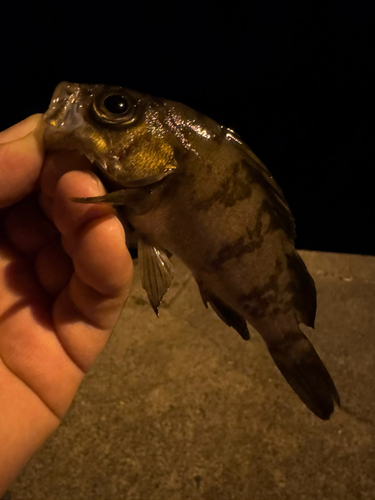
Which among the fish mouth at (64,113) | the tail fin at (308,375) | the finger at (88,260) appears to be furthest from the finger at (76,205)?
the tail fin at (308,375)

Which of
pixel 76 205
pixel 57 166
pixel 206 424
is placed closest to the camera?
pixel 76 205

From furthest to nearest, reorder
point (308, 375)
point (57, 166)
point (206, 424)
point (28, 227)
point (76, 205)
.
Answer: point (206, 424) → point (308, 375) → point (28, 227) → point (57, 166) → point (76, 205)

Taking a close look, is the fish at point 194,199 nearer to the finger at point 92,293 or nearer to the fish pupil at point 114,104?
the fish pupil at point 114,104

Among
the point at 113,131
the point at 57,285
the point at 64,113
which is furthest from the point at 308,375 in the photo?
the point at 64,113

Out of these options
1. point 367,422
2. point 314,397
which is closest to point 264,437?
point 367,422

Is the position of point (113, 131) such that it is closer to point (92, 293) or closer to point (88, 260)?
point (88, 260)
